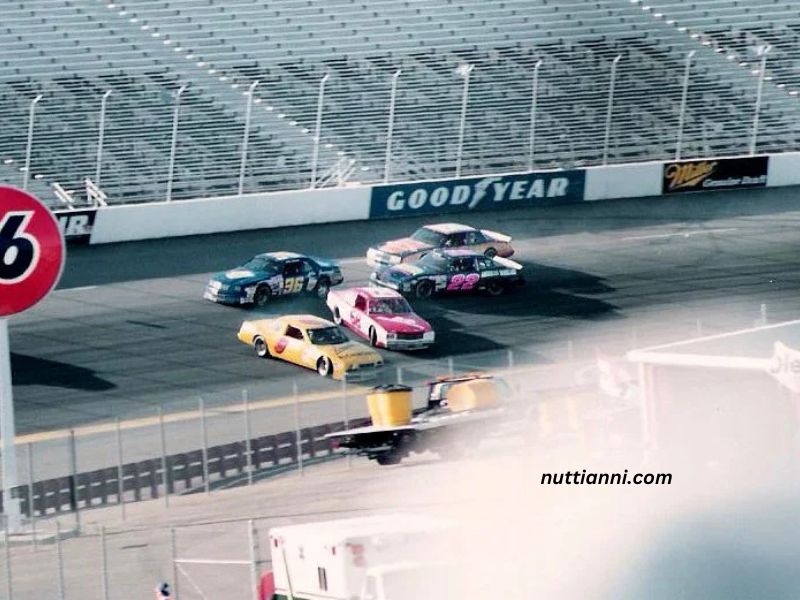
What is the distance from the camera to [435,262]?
34812 mm

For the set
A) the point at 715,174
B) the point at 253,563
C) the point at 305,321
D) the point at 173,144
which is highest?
the point at 173,144

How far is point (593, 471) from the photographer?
16.3 meters

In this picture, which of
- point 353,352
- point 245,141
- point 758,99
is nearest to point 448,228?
point 245,141

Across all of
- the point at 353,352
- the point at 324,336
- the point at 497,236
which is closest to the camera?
the point at 353,352

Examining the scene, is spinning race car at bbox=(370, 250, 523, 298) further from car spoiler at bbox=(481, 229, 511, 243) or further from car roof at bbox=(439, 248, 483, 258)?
car spoiler at bbox=(481, 229, 511, 243)

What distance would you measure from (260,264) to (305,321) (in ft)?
11.9

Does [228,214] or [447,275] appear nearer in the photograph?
[447,275]

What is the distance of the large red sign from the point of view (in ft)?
68.6

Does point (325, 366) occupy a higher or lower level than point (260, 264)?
lower

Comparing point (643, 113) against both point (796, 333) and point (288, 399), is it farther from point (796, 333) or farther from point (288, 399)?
point (796, 333)

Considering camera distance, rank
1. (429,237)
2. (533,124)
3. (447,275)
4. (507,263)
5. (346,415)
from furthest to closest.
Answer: (533,124), (429,237), (507,263), (447,275), (346,415)

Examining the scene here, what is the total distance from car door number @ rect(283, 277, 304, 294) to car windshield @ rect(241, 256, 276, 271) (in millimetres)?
398

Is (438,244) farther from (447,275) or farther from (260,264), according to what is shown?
(260,264)

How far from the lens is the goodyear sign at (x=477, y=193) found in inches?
1581
